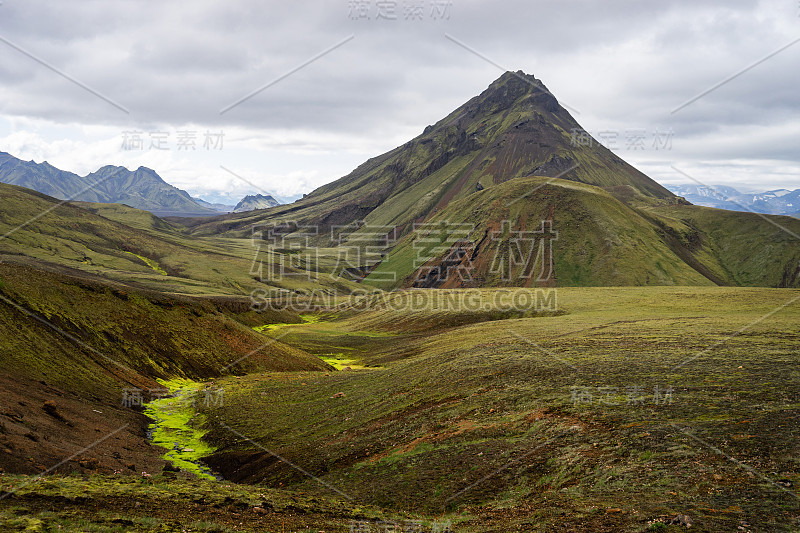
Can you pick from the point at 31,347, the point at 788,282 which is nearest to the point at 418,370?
the point at 31,347

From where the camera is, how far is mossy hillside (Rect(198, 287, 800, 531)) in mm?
20203

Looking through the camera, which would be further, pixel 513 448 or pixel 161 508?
pixel 513 448

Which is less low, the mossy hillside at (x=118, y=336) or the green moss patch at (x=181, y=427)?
the mossy hillside at (x=118, y=336)

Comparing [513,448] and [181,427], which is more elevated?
[513,448]

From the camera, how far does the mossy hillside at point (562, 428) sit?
20.2m

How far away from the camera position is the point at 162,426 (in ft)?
151

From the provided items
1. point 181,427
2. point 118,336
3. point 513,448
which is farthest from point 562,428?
point 118,336

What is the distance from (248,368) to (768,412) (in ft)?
213

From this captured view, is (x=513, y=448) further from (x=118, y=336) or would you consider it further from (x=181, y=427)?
(x=118, y=336)

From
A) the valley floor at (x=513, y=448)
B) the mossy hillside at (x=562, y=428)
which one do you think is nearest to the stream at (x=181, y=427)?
the valley floor at (x=513, y=448)

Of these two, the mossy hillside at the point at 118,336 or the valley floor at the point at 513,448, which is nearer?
the valley floor at the point at 513,448

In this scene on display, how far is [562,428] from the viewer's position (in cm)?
2864

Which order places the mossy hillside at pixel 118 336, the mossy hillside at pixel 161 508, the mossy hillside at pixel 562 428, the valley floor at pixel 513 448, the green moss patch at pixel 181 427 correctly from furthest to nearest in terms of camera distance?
1. the mossy hillside at pixel 118 336
2. the green moss patch at pixel 181 427
3. the mossy hillside at pixel 562 428
4. the valley floor at pixel 513 448
5. the mossy hillside at pixel 161 508

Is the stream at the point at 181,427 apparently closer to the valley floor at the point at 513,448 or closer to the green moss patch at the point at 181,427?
the green moss patch at the point at 181,427
